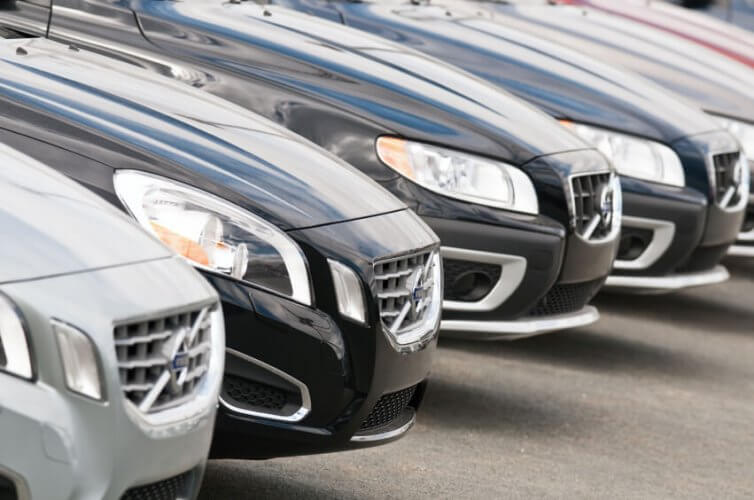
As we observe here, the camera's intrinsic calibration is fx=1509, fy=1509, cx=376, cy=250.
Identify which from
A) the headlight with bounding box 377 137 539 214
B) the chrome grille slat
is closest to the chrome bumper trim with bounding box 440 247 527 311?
the headlight with bounding box 377 137 539 214

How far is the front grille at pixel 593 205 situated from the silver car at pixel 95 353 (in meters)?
2.62

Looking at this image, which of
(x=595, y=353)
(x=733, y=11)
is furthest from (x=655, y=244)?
(x=733, y=11)

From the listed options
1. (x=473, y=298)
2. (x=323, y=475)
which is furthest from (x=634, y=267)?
(x=323, y=475)

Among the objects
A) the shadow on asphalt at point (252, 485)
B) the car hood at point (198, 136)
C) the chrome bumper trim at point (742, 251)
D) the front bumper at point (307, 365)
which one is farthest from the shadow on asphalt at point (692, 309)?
the front bumper at point (307, 365)

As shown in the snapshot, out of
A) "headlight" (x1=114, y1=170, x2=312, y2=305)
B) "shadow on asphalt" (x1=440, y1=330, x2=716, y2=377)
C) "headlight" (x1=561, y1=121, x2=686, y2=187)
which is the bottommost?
"shadow on asphalt" (x1=440, y1=330, x2=716, y2=377)

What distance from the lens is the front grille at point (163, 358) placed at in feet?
8.63

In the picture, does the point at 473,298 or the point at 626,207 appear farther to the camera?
the point at 626,207

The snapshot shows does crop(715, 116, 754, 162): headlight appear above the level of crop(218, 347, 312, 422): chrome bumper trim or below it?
below

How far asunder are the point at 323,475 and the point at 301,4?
292 centimetres

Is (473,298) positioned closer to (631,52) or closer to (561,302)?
(561,302)

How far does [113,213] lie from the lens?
2975mm

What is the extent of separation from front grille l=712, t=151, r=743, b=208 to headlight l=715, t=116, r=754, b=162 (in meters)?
0.93

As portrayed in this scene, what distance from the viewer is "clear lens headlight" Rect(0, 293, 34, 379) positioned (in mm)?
2486

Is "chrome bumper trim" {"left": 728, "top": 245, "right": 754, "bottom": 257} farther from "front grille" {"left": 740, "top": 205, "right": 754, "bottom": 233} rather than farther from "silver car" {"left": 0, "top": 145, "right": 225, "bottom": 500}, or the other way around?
"silver car" {"left": 0, "top": 145, "right": 225, "bottom": 500}
